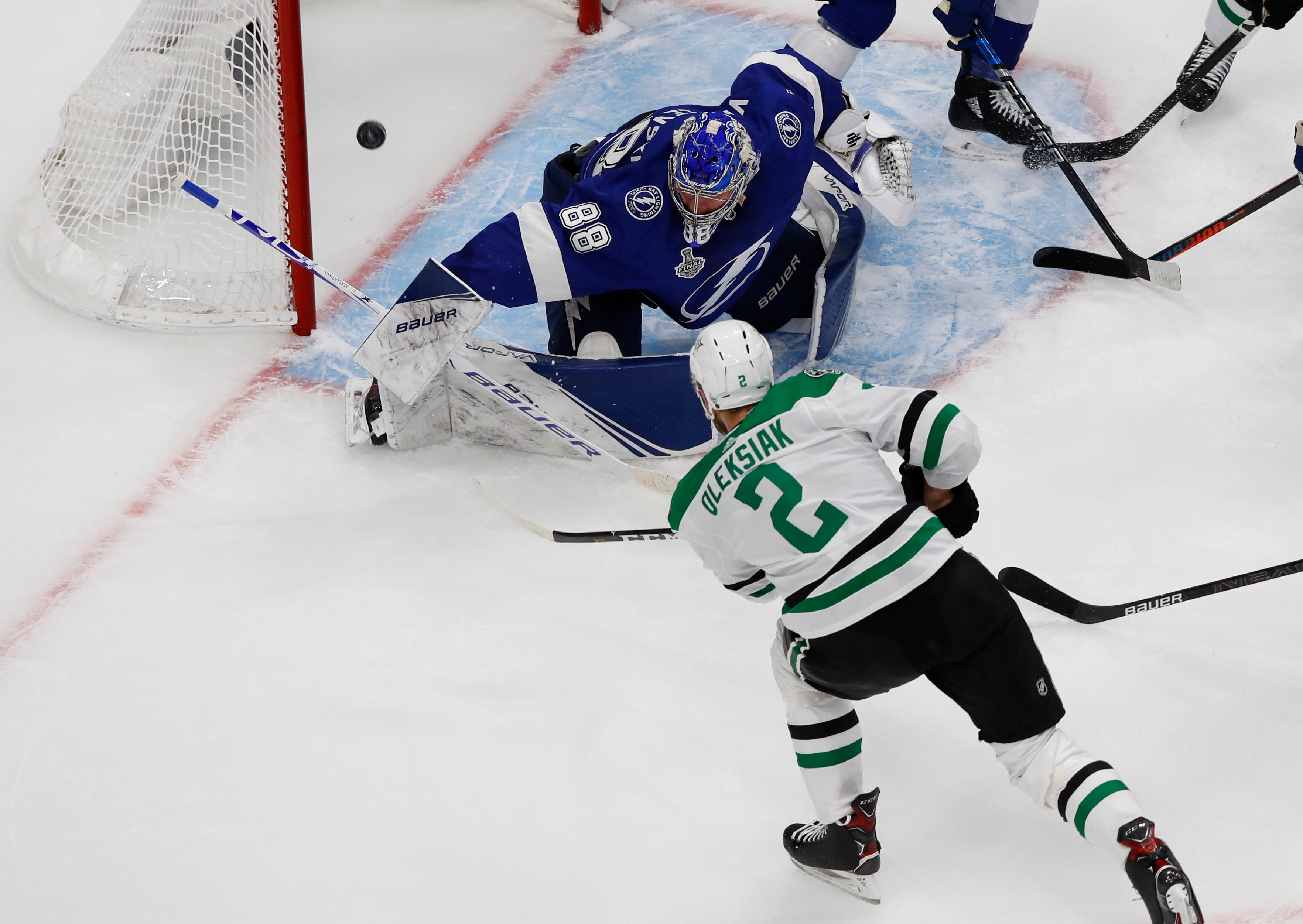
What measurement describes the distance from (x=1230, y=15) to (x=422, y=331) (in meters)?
2.61

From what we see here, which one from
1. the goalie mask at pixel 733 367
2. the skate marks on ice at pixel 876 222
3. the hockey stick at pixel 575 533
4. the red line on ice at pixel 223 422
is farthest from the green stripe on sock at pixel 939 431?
the red line on ice at pixel 223 422

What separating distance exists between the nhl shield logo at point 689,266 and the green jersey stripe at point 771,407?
973mm

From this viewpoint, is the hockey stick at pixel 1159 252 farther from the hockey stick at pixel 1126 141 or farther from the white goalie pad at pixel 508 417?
the white goalie pad at pixel 508 417

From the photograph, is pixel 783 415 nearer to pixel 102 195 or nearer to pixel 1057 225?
pixel 1057 225

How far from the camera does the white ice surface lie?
7.41ft

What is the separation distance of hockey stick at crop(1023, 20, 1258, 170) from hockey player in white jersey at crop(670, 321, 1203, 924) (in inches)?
82.5

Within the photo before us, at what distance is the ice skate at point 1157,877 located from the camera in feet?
6.13

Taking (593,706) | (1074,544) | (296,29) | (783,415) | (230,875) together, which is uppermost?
(296,29)

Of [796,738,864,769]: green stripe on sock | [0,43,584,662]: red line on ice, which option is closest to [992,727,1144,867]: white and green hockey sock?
[796,738,864,769]: green stripe on sock

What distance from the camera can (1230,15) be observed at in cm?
367

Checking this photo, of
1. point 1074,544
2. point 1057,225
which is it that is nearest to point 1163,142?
point 1057,225

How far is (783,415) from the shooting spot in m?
1.93

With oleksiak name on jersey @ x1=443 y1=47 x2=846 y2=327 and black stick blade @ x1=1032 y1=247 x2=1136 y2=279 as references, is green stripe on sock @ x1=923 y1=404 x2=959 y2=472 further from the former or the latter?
black stick blade @ x1=1032 y1=247 x2=1136 y2=279

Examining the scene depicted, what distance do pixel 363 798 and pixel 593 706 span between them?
486 millimetres
